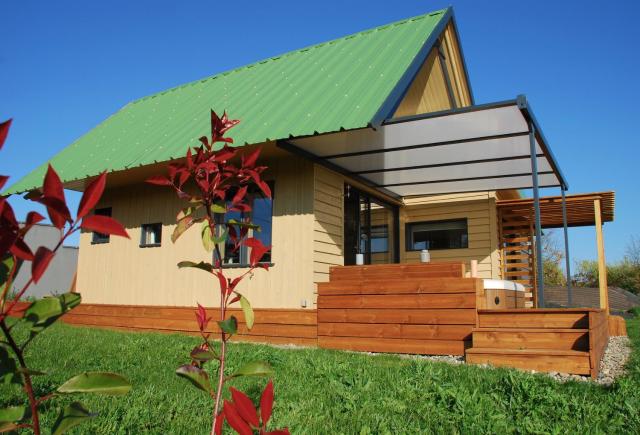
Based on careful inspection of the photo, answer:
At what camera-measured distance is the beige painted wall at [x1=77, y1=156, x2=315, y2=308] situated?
9205mm

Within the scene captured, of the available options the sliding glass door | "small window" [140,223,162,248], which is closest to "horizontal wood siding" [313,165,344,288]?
the sliding glass door

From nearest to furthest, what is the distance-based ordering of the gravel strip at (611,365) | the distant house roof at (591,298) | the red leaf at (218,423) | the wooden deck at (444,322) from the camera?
the red leaf at (218,423)
the gravel strip at (611,365)
the wooden deck at (444,322)
the distant house roof at (591,298)

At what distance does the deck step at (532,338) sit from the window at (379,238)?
5.46 m

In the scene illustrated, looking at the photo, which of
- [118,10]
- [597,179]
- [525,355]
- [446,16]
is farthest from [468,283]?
[597,179]

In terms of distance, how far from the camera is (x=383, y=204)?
40.8 feet

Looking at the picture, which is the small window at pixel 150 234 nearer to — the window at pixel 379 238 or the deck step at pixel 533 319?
the window at pixel 379 238

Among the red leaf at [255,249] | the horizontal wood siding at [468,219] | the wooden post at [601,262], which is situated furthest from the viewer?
the horizontal wood siding at [468,219]

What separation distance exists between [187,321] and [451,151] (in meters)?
5.57

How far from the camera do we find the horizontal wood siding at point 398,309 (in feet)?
23.6

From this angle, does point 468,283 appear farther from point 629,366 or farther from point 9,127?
point 9,127

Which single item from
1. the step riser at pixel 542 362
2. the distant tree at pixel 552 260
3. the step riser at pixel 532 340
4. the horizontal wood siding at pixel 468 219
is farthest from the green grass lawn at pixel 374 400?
the distant tree at pixel 552 260

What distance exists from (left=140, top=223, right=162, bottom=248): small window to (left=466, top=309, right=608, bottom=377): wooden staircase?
7255mm

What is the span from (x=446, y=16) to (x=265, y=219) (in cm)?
600

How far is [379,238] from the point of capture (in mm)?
12258
